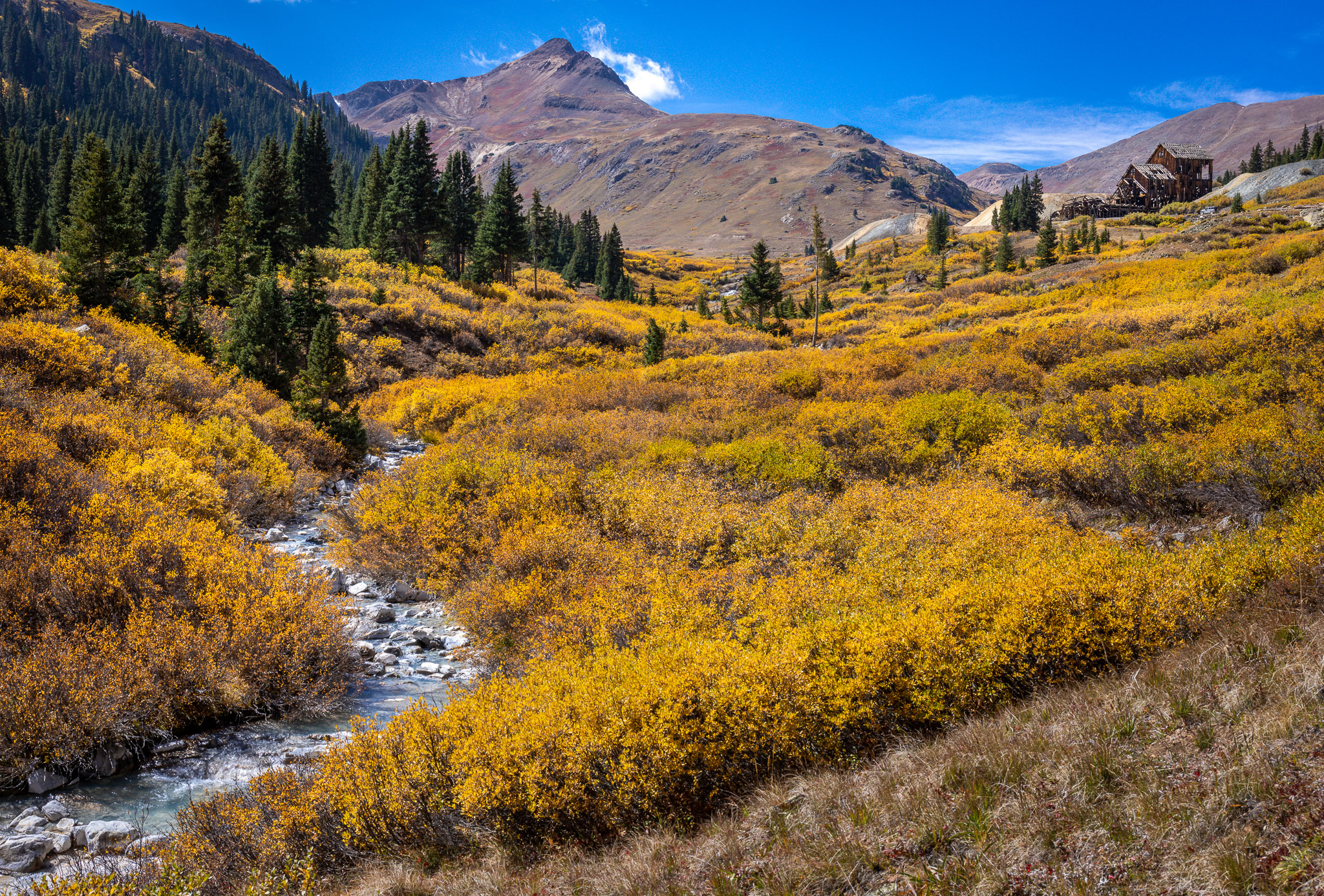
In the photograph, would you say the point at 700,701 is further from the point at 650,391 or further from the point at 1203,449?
the point at 650,391

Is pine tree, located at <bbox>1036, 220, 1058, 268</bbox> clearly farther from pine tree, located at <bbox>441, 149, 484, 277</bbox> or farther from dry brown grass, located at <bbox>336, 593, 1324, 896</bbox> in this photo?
dry brown grass, located at <bbox>336, 593, 1324, 896</bbox>

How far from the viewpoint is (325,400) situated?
21047 mm

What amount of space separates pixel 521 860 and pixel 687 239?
191 m

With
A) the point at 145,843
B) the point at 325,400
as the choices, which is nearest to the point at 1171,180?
the point at 325,400

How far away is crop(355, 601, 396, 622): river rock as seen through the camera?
10.7 m

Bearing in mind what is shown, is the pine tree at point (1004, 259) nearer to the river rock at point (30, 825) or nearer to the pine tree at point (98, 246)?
the pine tree at point (98, 246)

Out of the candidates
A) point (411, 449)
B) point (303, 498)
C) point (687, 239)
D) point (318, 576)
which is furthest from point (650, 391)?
point (687, 239)

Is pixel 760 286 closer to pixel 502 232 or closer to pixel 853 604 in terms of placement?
pixel 502 232

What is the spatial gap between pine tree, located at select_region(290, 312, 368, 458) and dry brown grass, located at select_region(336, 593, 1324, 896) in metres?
17.8

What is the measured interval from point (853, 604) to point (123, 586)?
31.8 feet

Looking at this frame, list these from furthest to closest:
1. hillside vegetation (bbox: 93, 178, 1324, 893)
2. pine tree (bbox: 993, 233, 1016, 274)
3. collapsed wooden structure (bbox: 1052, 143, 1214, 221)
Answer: collapsed wooden structure (bbox: 1052, 143, 1214, 221) < pine tree (bbox: 993, 233, 1016, 274) < hillside vegetation (bbox: 93, 178, 1324, 893)

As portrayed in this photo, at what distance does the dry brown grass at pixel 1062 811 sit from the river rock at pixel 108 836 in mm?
2427

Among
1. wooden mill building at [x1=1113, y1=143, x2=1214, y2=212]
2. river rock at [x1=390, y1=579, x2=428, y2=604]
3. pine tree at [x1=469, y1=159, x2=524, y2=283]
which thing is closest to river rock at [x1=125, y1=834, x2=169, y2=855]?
river rock at [x1=390, y1=579, x2=428, y2=604]

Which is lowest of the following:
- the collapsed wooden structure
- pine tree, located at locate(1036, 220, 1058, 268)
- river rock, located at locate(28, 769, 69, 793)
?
river rock, located at locate(28, 769, 69, 793)
